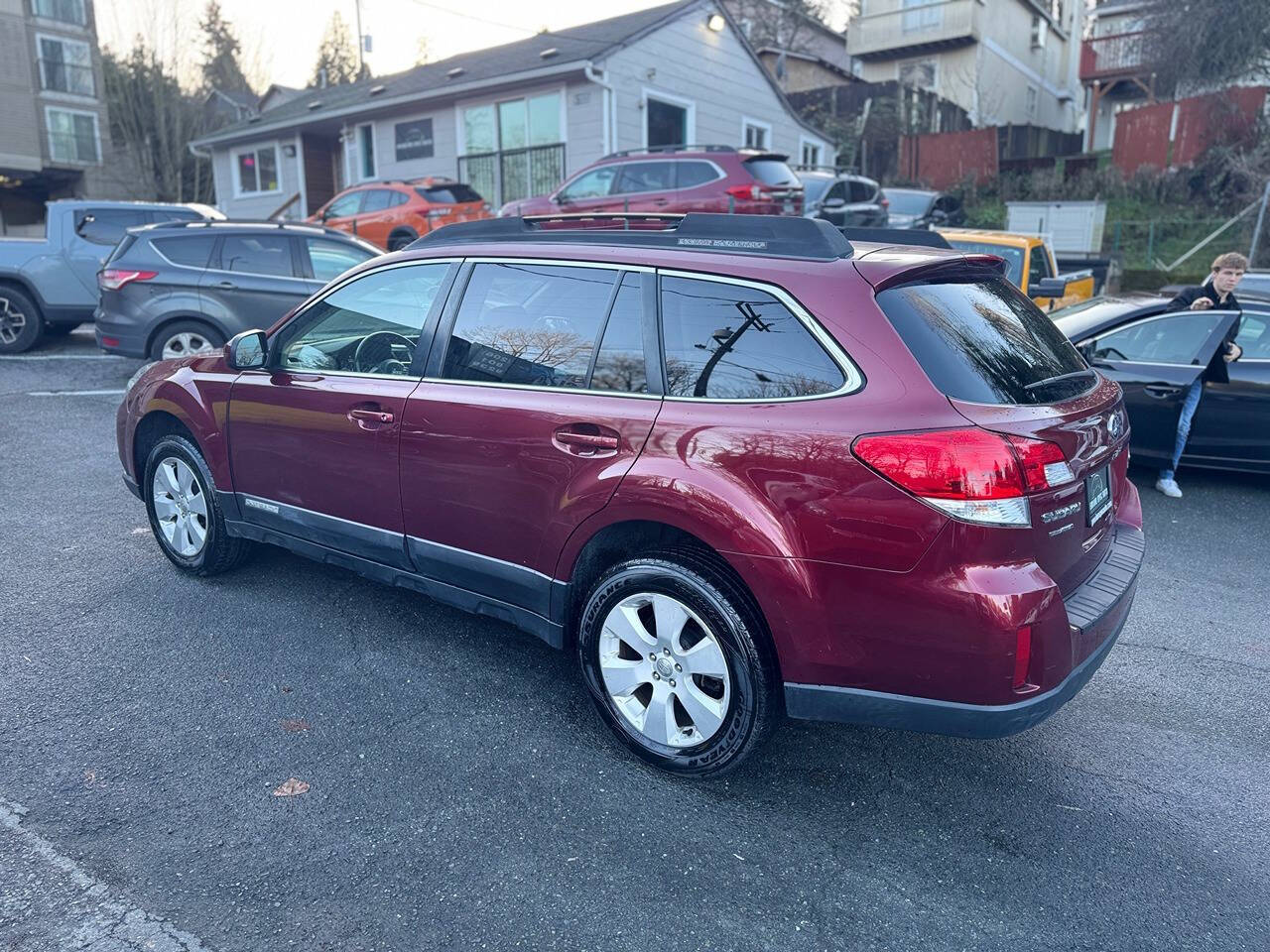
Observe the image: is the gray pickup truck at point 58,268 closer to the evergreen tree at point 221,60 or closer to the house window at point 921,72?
the house window at point 921,72

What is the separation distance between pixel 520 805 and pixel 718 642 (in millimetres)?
834

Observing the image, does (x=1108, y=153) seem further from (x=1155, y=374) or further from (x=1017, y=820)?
(x=1017, y=820)

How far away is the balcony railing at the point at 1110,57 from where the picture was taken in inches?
1107

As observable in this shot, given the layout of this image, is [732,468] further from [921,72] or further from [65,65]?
[65,65]

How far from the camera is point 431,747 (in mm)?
3359

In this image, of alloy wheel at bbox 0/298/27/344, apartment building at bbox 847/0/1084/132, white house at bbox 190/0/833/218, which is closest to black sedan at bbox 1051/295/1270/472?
alloy wheel at bbox 0/298/27/344

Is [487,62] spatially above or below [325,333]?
above

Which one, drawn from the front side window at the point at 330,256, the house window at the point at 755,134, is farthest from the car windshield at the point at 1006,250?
the house window at the point at 755,134

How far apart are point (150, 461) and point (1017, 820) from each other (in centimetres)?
434

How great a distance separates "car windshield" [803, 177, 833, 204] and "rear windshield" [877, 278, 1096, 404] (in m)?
11.2

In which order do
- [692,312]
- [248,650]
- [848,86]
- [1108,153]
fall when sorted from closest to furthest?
[692,312] < [248,650] < [1108,153] < [848,86]

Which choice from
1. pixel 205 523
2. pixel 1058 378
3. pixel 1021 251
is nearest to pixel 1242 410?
pixel 1021 251

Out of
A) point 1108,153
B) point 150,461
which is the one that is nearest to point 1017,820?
point 150,461

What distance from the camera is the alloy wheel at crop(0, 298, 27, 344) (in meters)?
11.2
